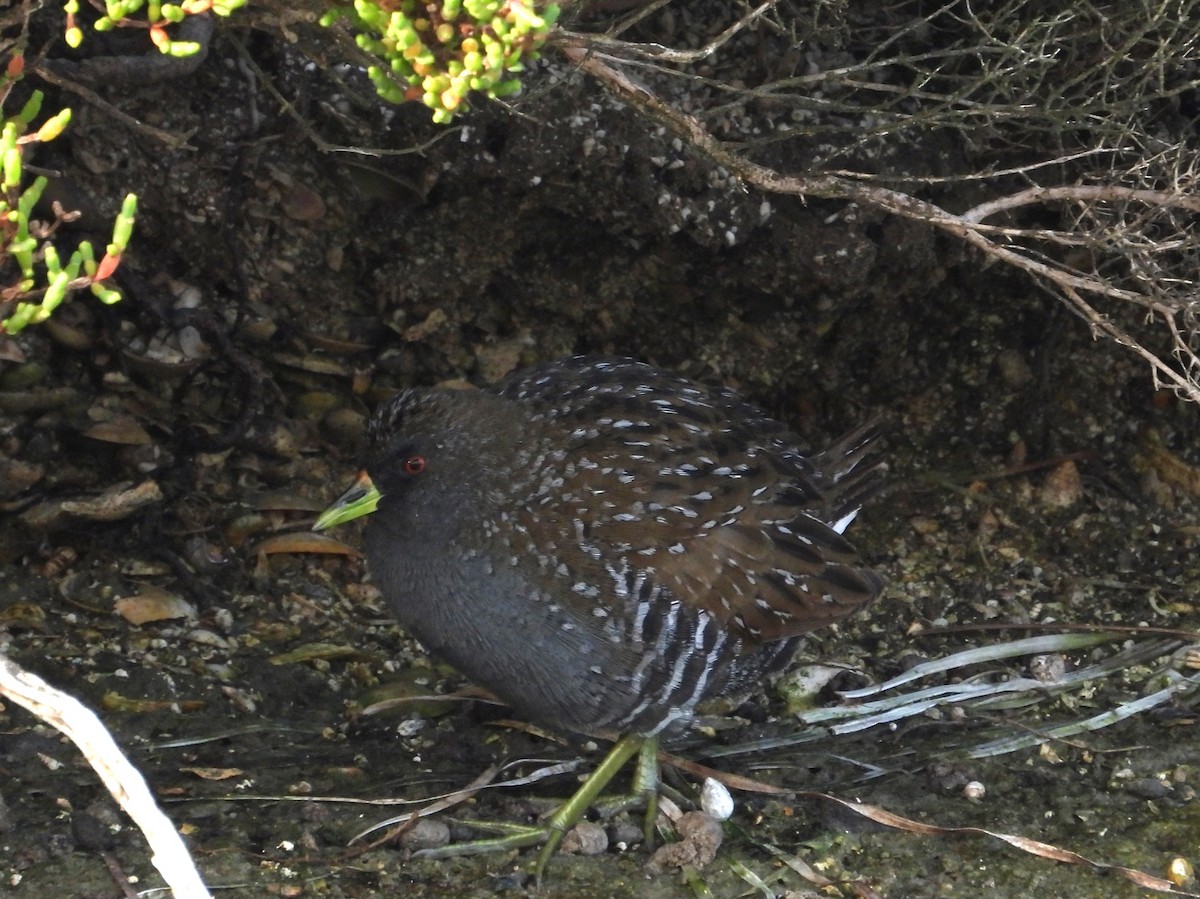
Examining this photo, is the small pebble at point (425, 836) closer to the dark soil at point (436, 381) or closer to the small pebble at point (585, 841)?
the dark soil at point (436, 381)

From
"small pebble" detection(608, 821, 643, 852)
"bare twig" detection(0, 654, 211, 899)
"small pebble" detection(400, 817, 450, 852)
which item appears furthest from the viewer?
"small pebble" detection(608, 821, 643, 852)

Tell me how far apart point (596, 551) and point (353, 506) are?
64cm

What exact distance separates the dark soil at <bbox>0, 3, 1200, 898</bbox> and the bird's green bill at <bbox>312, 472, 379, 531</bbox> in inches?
18.4

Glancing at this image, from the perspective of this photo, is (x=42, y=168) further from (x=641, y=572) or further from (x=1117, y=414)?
(x=1117, y=414)

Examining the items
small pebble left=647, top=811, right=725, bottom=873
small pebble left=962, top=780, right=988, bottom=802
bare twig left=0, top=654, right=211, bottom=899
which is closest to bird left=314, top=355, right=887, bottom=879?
small pebble left=647, top=811, right=725, bottom=873

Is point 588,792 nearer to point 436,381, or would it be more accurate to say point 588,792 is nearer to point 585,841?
point 585,841

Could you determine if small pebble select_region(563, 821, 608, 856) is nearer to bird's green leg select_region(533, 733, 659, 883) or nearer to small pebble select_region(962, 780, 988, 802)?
bird's green leg select_region(533, 733, 659, 883)

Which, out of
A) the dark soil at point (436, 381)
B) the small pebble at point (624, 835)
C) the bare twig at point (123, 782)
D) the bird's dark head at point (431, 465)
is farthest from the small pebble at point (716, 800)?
the bare twig at point (123, 782)

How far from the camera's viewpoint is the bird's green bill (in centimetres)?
363

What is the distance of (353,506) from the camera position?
3635mm

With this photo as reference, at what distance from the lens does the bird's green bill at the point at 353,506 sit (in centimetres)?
363

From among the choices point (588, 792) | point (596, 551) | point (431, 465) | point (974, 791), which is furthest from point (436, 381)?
point (974, 791)

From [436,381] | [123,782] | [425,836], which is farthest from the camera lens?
[436,381]

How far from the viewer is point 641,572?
3436mm
